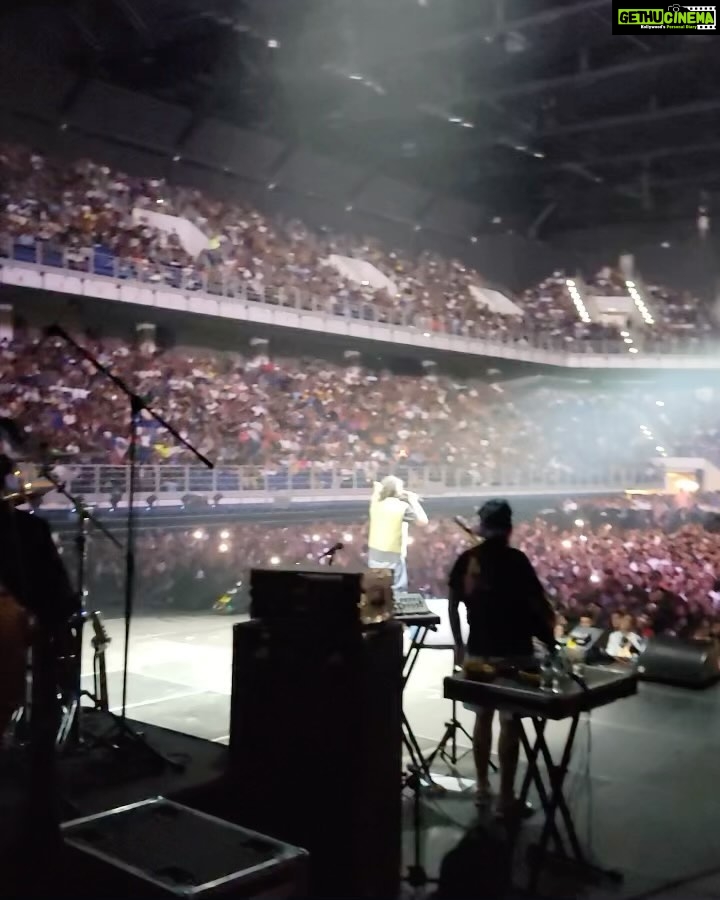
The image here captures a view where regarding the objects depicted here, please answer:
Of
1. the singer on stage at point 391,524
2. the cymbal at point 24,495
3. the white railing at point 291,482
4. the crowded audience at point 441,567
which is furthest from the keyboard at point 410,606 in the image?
the white railing at point 291,482

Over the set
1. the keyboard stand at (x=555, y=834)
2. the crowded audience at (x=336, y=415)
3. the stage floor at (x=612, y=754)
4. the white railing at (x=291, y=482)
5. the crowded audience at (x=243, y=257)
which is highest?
the crowded audience at (x=243, y=257)

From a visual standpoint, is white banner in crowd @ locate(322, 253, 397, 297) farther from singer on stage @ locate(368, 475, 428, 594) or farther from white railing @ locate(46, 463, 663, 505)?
singer on stage @ locate(368, 475, 428, 594)

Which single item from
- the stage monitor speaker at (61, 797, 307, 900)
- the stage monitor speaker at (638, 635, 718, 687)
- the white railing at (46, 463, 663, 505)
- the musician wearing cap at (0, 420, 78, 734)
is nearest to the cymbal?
the musician wearing cap at (0, 420, 78, 734)

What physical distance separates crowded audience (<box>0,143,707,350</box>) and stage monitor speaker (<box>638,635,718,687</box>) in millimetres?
8587

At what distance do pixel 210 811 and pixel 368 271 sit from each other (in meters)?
14.4

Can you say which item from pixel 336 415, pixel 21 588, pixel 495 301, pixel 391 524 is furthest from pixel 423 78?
pixel 21 588

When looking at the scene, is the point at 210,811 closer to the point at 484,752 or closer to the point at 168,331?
the point at 484,752

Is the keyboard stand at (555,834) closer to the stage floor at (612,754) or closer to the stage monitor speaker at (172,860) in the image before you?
the stage floor at (612,754)

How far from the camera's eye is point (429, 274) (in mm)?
18484

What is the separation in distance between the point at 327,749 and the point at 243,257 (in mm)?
12728

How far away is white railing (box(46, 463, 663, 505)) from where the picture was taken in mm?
10406

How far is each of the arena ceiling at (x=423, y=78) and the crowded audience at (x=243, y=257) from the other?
1.19 meters

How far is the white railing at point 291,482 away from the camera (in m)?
10.4

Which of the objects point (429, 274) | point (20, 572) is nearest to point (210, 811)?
point (20, 572)
